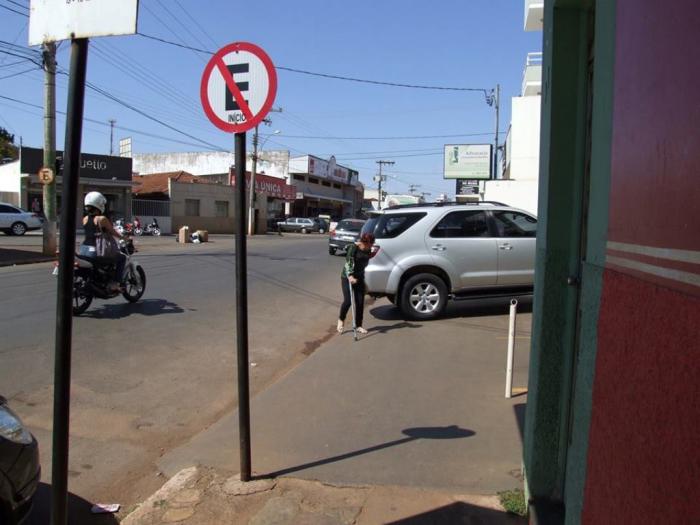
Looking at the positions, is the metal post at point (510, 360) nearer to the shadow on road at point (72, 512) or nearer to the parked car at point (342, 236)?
the shadow on road at point (72, 512)

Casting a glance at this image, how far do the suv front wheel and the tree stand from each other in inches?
2219

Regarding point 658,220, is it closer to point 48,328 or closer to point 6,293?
point 48,328

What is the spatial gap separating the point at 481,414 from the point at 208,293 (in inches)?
315

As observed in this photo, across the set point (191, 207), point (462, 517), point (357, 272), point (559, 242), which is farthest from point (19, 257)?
point (191, 207)

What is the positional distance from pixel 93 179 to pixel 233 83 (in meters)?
37.1

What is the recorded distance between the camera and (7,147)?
56688mm

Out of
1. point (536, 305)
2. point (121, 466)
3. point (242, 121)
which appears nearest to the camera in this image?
point (536, 305)

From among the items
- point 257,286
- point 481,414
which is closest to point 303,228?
point 257,286

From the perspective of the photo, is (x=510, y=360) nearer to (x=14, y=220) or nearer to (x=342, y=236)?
(x=342, y=236)

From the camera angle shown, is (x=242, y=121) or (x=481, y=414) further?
(x=481, y=414)

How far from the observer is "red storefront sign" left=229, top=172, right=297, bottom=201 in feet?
169

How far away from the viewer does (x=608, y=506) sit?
5.78ft

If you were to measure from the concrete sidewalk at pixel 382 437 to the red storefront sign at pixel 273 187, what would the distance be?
44835mm

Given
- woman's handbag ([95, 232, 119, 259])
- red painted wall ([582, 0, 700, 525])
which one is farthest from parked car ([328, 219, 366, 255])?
red painted wall ([582, 0, 700, 525])
